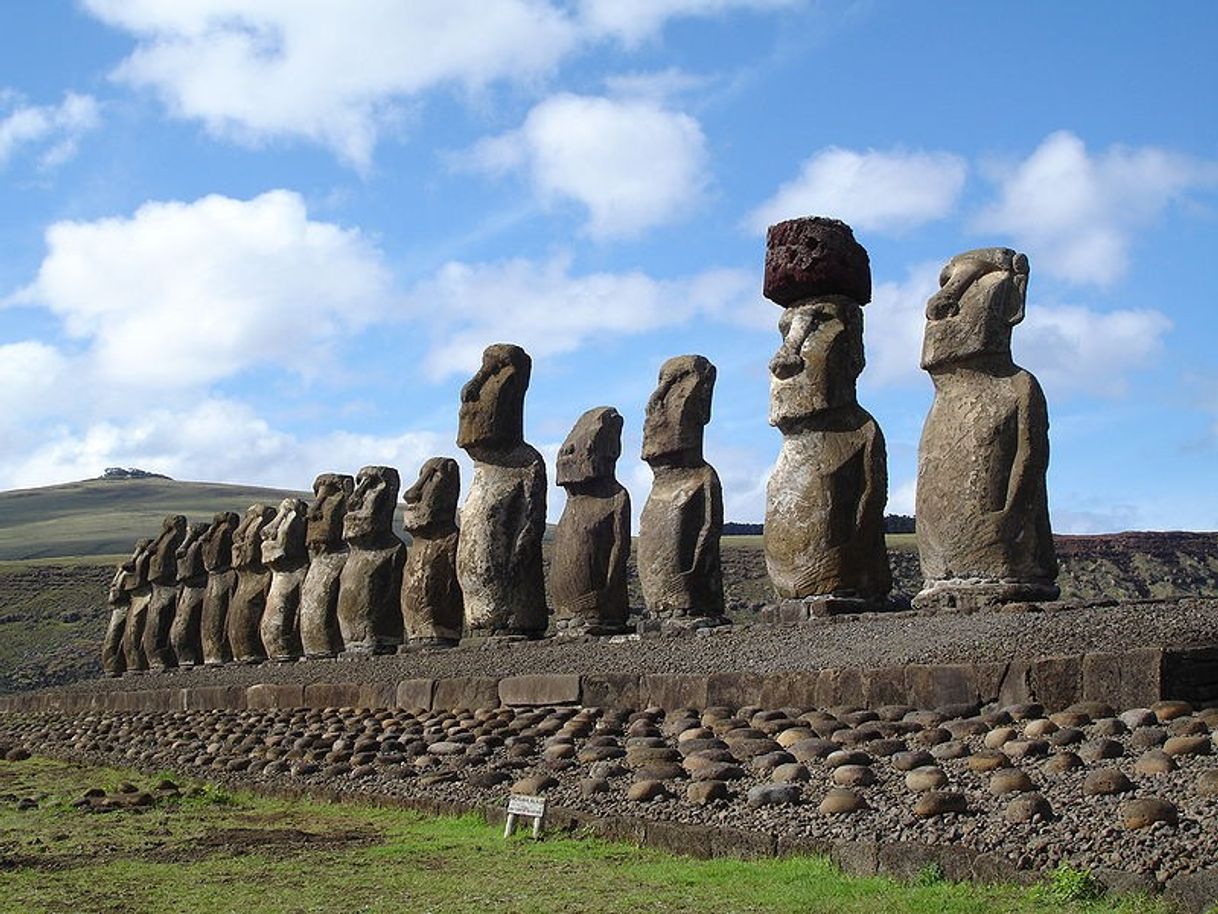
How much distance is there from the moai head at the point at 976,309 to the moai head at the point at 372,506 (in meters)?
8.09

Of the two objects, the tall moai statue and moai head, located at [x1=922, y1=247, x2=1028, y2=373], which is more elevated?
moai head, located at [x1=922, y1=247, x2=1028, y2=373]

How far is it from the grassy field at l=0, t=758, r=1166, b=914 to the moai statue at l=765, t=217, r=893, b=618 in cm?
430

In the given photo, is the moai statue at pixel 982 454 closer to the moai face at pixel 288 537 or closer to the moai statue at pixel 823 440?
the moai statue at pixel 823 440

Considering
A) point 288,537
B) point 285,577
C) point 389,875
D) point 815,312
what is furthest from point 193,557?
point 389,875

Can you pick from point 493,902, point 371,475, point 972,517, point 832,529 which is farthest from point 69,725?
point 493,902

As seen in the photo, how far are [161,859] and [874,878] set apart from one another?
3632 millimetres

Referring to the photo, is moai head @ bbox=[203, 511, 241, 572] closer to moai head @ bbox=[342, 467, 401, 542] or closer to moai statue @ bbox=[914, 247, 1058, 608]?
moai head @ bbox=[342, 467, 401, 542]

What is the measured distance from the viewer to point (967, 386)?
11.1 meters

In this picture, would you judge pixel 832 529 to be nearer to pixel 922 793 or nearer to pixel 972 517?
pixel 972 517

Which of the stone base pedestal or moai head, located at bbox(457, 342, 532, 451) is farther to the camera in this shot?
moai head, located at bbox(457, 342, 532, 451)

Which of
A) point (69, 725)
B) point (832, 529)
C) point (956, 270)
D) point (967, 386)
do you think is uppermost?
point (956, 270)

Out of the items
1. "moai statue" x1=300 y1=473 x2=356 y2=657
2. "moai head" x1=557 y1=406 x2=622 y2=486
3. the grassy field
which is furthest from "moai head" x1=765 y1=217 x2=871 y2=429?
"moai statue" x1=300 y1=473 x2=356 y2=657

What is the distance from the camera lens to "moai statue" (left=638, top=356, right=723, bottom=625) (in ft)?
43.7

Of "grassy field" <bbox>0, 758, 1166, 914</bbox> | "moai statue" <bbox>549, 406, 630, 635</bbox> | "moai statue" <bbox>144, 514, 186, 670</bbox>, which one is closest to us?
"grassy field" <bbox>0, 758, 1166, 914</bbox>
